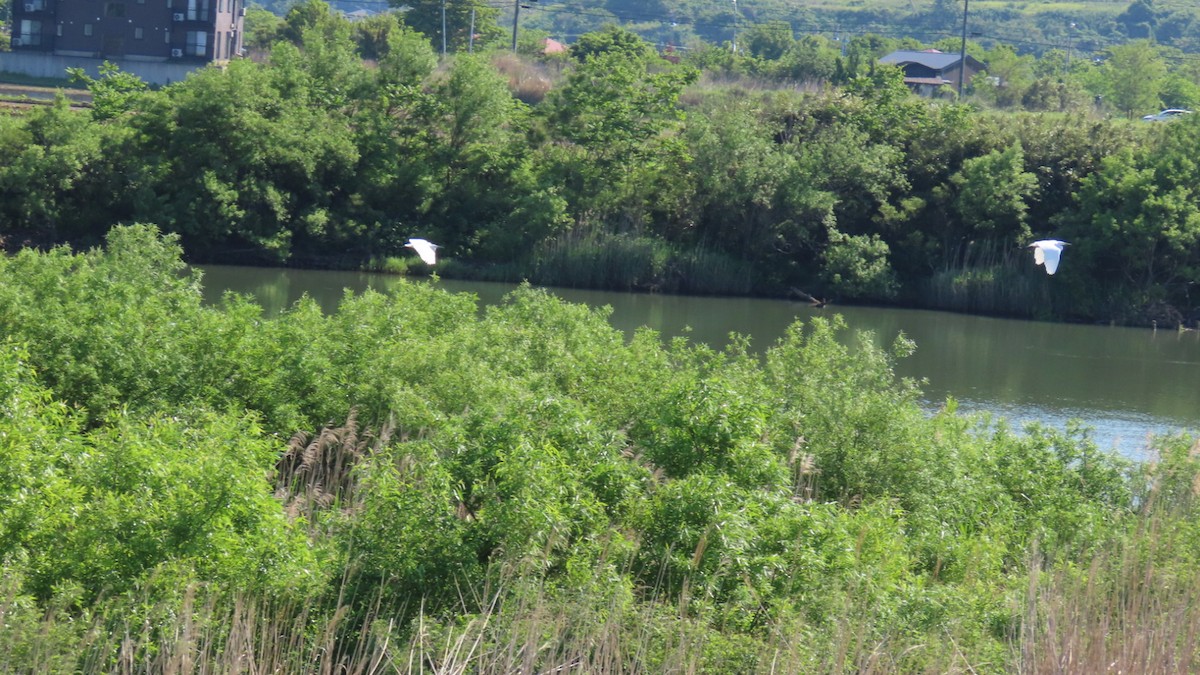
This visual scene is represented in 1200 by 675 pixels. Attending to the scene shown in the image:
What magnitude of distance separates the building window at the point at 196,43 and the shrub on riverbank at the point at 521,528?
62.8 metres

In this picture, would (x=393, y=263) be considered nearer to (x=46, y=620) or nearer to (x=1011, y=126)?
(x=1011, y=126)

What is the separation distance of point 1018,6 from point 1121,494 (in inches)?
6533

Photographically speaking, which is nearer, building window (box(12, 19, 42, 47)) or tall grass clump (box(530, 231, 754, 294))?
tall grass clump (box(530, 231, 754, 294))

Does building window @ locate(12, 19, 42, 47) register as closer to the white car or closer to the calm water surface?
the calm water surface

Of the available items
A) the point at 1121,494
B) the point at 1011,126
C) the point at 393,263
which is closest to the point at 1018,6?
the point at 1011,126

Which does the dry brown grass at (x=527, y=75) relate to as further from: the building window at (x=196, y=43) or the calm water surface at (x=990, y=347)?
the calm water surface at (x=990, y=347)

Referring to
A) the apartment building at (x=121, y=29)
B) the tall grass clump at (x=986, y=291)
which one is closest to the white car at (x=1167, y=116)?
the tall grass clump at (x=986, y=291)

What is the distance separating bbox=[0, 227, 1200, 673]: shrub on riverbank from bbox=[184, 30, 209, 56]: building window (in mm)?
62826

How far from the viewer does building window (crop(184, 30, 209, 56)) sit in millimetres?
75375

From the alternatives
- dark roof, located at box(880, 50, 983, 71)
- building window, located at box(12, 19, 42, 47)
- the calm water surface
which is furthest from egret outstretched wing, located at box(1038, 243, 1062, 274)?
dark roof, located at box(880, 50, 983, 71)

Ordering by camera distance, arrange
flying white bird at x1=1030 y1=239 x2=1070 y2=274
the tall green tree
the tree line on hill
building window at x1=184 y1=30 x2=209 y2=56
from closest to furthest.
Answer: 1. flying white bird at x1=1030 y1=239 x2=1070 y2=274
2. the tree line on hill
3. building window at x1=184 y1=30 x2=209 y2=56
4. the tall green tree

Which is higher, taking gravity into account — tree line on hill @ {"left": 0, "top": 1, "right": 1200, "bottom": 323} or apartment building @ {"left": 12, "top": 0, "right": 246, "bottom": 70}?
apartment building @ {"left": 12, "top": 0, "right": 246, "bottom": 70}

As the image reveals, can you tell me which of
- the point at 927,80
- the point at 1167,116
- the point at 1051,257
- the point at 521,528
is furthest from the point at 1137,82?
the point at 521,528

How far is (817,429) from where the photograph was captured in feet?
50.7
